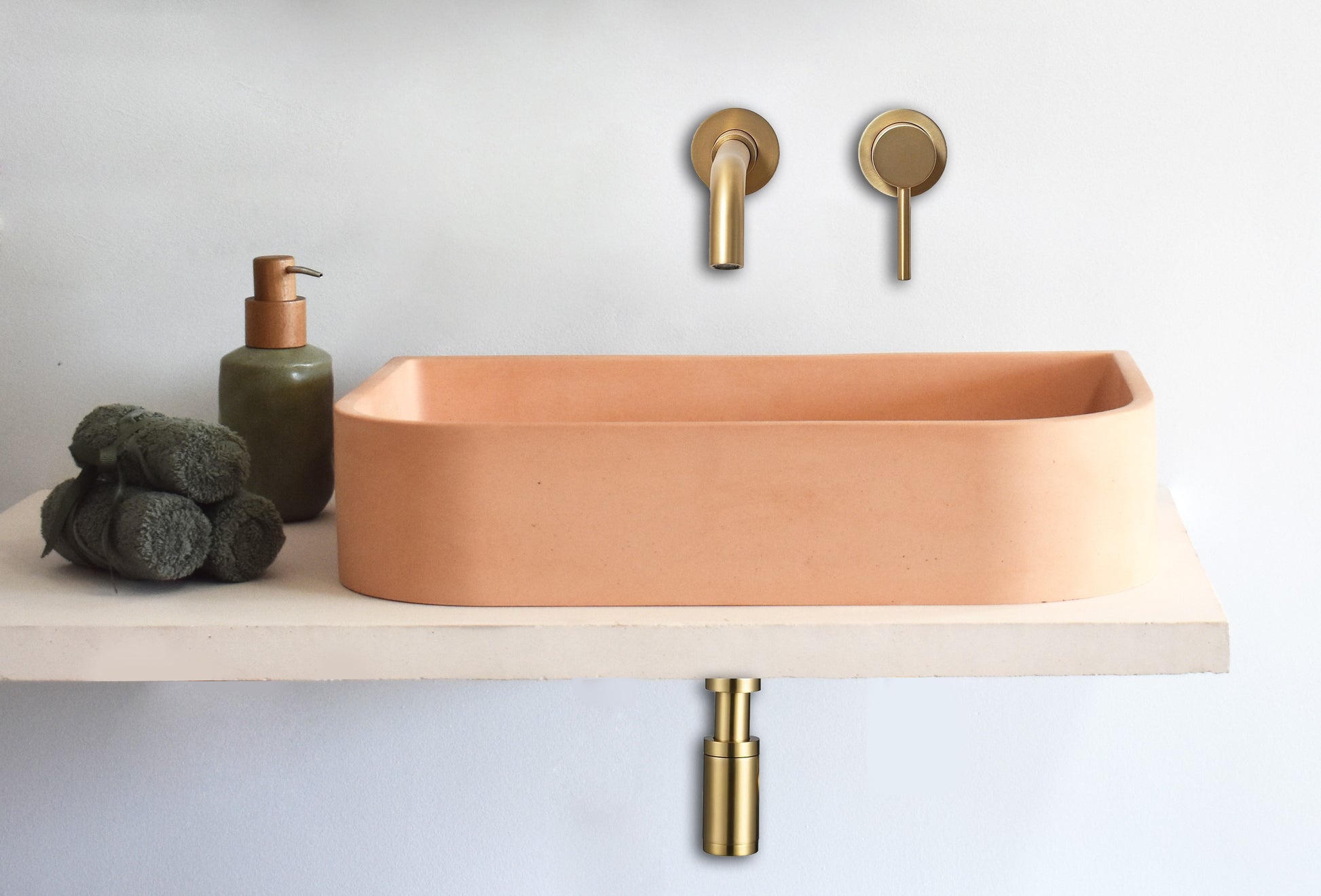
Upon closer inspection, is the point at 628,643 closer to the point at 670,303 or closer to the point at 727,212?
the point at 727,212

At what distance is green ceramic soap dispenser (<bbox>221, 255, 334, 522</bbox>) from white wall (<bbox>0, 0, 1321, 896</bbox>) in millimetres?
136

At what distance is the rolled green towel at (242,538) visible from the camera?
2.31 feet

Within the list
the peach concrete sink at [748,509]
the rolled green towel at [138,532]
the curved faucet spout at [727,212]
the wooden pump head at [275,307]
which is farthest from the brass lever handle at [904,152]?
the rolled green towel at [138,532]

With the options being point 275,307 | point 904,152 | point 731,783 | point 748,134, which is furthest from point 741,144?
point 731,783

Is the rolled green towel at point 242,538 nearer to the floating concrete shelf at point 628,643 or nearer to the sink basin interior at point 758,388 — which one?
the floating concrete shelf at point 628,643

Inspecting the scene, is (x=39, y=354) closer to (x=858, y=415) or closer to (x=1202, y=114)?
(x=858, y=415)

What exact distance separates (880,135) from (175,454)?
1.79 ft

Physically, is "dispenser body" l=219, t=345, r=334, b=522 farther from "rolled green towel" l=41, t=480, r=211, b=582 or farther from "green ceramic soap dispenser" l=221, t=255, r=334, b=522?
"rolled green towel" l=41, t=480, r=211, b=582

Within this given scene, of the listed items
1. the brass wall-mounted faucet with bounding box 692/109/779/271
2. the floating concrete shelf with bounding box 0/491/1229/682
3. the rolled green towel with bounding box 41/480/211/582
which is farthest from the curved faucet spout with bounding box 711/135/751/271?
the rolled green towel with bounding box 41/480/211/582

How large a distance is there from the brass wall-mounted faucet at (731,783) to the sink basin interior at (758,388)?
21 cm

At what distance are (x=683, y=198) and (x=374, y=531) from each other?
402 millimetres

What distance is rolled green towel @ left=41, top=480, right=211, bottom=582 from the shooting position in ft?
2.24

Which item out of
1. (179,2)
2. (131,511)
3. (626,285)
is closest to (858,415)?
(626,285)

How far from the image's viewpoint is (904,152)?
0.93 metres
